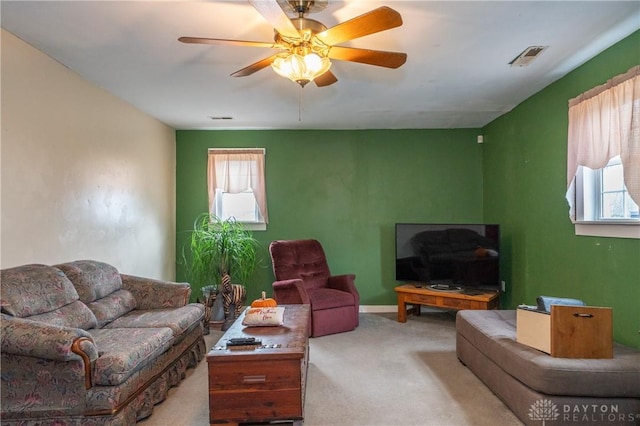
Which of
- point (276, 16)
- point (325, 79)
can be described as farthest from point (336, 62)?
point (276, 16)

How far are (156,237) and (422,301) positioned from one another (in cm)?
327

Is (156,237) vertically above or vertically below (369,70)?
below

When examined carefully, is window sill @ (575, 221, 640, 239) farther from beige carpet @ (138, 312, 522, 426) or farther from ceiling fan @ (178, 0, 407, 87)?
ceiling fan @ (178, 0, 407, 87)

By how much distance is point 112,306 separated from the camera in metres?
3.10

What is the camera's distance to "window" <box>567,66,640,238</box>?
2.50 m

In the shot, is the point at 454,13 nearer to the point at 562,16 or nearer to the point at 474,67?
the point at 562,16

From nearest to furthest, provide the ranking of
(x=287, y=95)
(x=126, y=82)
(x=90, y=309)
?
1. (x=90, y=309)
2. (x=126, y=82)
3. (x=287, y=95)

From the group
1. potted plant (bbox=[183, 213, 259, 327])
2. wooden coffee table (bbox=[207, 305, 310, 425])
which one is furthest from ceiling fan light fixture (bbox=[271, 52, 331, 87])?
potted plant (bbox=[183, 213, 259, 327])

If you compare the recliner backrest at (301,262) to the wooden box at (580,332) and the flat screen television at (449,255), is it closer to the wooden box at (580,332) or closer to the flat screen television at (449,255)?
the flat screen television at (449,255)

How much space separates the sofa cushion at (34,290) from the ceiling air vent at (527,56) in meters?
3.64

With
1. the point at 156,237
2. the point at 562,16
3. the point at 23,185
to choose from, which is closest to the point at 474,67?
the point at 562,16

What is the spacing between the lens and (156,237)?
476 centimetres

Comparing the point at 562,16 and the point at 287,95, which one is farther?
the point at 287,95

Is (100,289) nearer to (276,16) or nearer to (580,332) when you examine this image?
(276,16)
